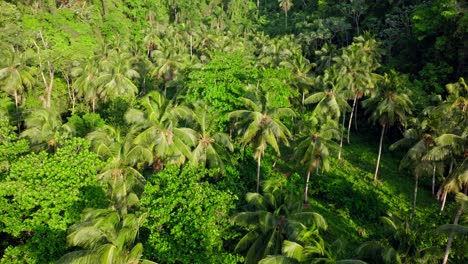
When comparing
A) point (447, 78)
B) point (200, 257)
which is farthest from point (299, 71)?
point (200, 257)

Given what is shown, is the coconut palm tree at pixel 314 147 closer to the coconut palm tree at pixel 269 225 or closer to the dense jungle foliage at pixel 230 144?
the dense jungle foliage at pixel 230 144

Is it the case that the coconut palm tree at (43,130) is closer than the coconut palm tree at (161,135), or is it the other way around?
the coconut palm tree at (161,135)

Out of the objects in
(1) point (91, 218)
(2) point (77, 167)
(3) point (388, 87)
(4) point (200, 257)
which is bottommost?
(4) point (200, 257)

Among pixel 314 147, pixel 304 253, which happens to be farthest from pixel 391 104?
pixel 304 253

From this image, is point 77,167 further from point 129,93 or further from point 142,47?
point 142,47

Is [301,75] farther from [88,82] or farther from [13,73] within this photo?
[13,73]

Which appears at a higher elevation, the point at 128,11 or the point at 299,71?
the point at 128,11

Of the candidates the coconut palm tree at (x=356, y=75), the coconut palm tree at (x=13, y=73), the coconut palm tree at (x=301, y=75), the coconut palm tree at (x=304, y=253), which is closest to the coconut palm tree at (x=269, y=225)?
the coconut palm tree at (x=304, y=253)
